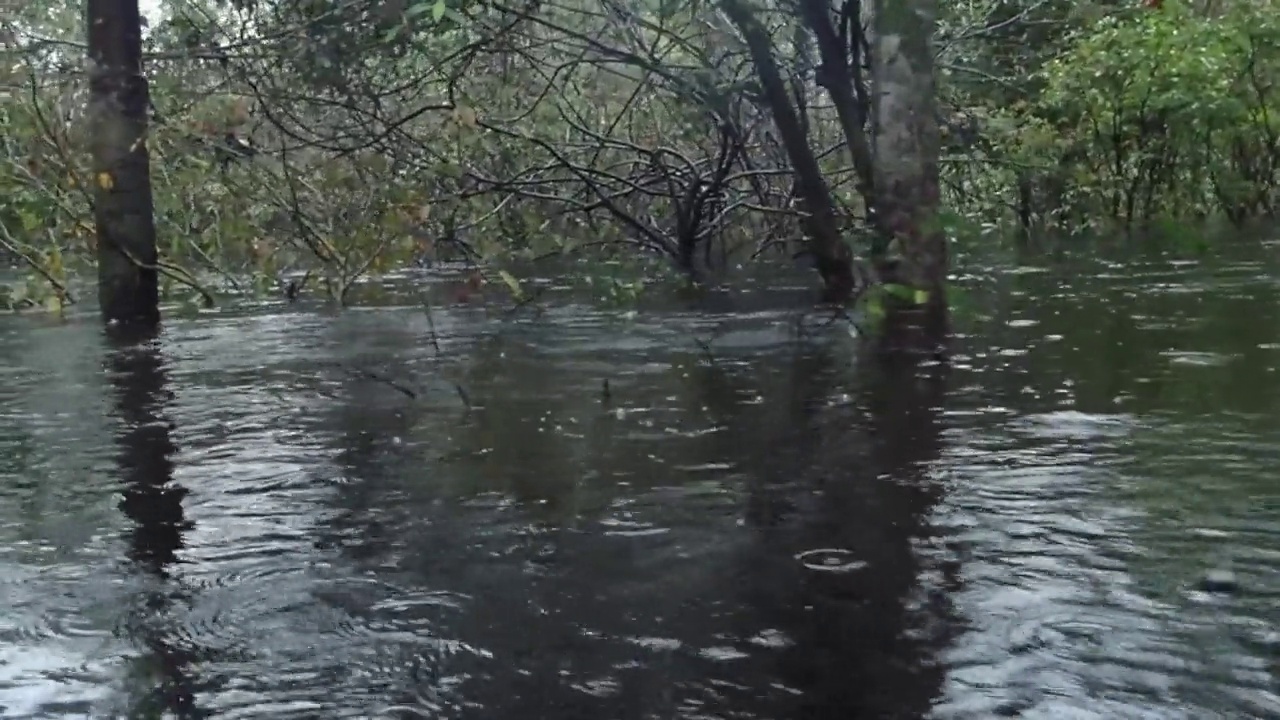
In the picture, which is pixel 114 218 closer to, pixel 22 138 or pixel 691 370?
pixel 22 138

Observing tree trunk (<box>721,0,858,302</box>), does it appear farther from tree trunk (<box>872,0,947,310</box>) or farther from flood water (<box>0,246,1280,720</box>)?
flood water (<box>0,246,1280,720</box>)

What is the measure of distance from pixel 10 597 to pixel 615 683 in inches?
61.3

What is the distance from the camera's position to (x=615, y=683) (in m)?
2.72

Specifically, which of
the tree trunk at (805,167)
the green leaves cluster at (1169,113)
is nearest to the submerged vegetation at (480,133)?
the tree trunk at (805,167)

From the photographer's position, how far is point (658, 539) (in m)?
3.78

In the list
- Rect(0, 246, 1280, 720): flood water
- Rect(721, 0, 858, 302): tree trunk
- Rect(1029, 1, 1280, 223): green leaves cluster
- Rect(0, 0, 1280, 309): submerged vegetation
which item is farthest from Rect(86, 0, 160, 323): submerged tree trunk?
Rect(1029, 1, 1280, 223): green leaves cluster

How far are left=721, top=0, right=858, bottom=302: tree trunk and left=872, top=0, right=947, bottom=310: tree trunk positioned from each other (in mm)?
1254

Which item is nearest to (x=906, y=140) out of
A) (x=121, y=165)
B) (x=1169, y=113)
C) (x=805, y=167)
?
(x=805, y=167)

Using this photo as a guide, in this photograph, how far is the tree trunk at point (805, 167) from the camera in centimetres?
959

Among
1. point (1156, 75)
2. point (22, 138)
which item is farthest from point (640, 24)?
point (1156, 75)

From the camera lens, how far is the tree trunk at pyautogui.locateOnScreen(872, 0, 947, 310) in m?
8.11

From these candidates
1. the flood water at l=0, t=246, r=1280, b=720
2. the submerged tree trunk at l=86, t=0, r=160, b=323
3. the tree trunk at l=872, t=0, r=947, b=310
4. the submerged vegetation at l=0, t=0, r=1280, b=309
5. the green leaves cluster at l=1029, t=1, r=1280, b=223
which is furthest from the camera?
the green leaves cluster at l=1029, t=1, r=1280, b=223

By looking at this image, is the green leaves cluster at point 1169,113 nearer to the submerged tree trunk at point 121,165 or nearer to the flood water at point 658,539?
the submerged tree trunk at point 121,165

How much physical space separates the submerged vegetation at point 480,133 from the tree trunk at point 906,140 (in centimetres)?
3
